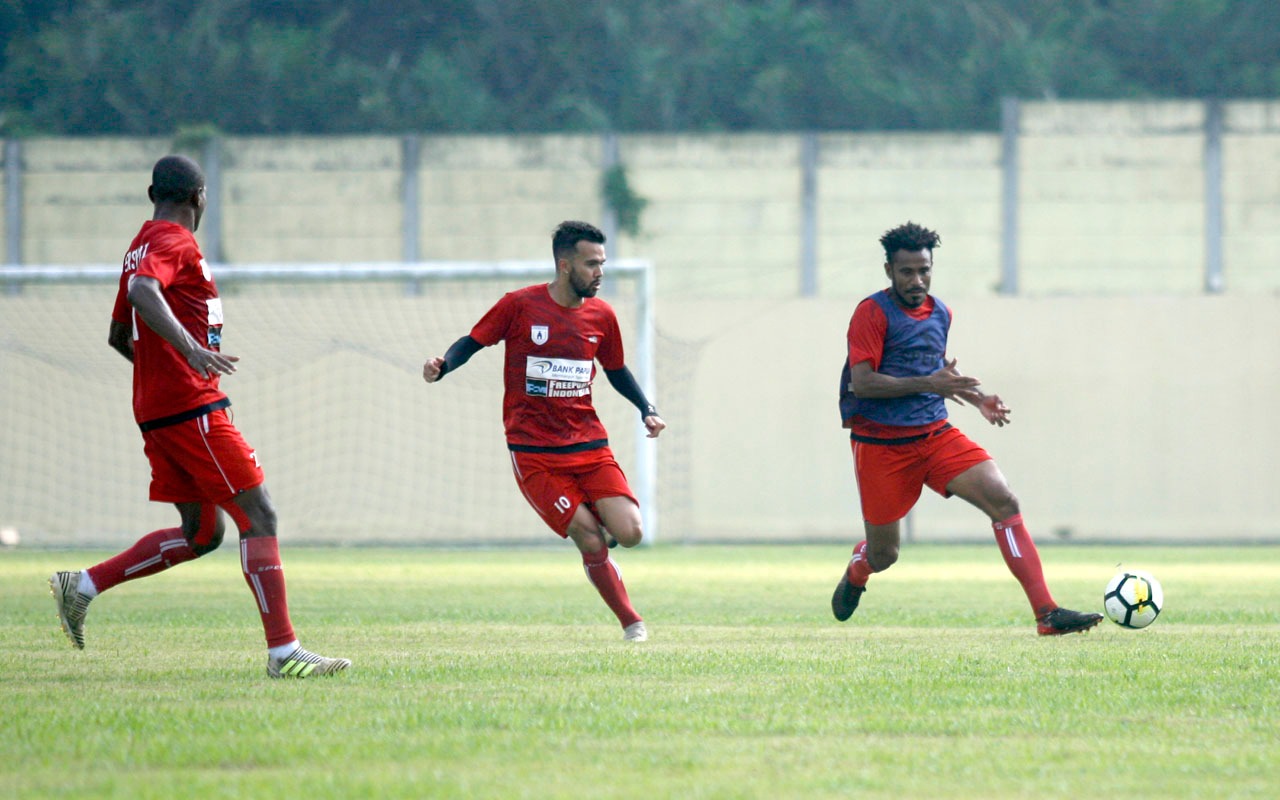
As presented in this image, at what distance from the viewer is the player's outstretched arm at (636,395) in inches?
325

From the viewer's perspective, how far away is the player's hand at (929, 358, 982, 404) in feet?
25.8

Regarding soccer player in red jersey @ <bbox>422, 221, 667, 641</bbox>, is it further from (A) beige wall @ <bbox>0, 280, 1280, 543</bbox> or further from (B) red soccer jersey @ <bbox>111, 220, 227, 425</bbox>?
(A) beige wall @ <bbox>0, 280, 1280, 543</bbox>

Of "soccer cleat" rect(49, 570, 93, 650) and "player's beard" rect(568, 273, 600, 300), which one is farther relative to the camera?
"player's beard" rect(568, 273, 600, 300)

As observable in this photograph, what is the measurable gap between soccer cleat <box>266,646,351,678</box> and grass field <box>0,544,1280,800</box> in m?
0.13

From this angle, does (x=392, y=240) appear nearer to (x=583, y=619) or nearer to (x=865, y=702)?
(x=583, y=619)

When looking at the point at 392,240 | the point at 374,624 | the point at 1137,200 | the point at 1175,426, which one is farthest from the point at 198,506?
the point at 1137,200

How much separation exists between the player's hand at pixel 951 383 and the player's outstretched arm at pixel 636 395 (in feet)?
4.34

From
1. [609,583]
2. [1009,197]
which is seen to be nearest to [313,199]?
[1009,197]

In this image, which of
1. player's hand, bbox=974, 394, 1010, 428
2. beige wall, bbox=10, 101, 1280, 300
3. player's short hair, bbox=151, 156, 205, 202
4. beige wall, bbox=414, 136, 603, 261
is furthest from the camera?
beige wall, bbox=414, 136, 603, 261

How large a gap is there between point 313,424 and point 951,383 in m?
14.3

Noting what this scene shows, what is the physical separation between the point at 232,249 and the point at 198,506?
719 inches

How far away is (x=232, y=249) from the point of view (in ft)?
81.4

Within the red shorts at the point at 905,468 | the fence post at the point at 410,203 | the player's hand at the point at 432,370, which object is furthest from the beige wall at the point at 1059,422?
the player's hand at the point at 432,370

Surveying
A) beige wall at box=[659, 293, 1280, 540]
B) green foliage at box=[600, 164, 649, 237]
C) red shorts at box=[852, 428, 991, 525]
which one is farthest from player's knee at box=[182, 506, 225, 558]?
green foliage at box=[600, 164, 649, 237]
